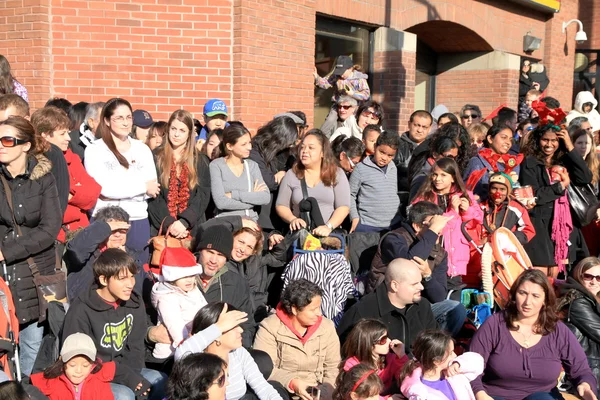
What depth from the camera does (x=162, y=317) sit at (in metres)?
5.06

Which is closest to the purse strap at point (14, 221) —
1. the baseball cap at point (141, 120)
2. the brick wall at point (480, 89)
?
the baseball cap at point (141, 120)

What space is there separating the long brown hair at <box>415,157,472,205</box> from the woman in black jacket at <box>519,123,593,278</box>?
1290mm

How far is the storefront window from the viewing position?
11.1 meters

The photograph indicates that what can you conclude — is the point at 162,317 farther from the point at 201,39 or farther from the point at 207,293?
the point at 201,39

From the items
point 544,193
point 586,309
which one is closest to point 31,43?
point 544,193

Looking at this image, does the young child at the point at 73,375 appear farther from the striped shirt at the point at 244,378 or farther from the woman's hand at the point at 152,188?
the woman's hand at the point at 152,188

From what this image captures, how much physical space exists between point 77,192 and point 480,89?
11.2 m

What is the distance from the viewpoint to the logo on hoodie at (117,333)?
477 cm

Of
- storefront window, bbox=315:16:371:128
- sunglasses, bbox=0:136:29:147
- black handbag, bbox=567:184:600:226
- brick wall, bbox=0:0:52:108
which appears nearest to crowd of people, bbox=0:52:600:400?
sunglasses, bbox=0:136:29:147

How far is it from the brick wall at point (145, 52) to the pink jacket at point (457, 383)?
4712 mm

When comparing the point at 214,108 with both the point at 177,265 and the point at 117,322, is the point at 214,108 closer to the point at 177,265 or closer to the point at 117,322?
the point at 177,265

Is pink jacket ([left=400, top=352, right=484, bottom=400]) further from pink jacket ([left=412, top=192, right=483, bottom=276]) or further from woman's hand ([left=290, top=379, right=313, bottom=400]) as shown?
pink jacket ([left=412, top=192, right=483, bottom=276])

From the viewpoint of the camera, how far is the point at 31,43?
8.24 m

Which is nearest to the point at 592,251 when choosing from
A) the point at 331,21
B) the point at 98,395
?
the point at 331,21
